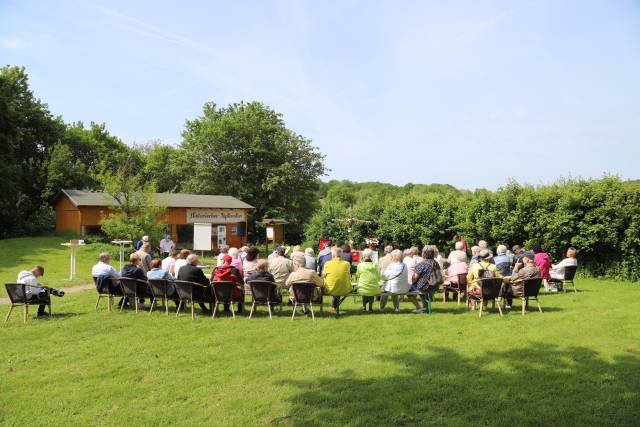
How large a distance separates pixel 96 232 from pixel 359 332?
24315mm

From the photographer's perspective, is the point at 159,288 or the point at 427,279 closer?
the point at 159,288

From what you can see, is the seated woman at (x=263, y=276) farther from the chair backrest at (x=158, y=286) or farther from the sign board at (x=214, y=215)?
the sign board at (x=214, y=215)

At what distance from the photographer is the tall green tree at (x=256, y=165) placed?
40.8 meters

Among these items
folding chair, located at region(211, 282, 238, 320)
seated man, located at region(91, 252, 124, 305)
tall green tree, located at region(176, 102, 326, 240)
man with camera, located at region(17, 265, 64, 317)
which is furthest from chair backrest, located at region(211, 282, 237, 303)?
tall green tree, located at region(176, 102, 326, 240)

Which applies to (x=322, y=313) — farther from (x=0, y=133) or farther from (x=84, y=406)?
Answer: (x=0, y=133)

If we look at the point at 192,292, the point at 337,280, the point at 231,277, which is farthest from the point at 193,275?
Result: the point at 337,280

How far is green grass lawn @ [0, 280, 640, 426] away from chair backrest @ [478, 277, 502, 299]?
0.42 metres

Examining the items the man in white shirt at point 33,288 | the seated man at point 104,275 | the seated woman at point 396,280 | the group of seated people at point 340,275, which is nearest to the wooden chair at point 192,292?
the group of seated people at point 340,275

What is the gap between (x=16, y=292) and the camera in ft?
29.3

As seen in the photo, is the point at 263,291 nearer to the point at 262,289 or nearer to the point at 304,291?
the point at 262,289

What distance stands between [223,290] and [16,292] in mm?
3827

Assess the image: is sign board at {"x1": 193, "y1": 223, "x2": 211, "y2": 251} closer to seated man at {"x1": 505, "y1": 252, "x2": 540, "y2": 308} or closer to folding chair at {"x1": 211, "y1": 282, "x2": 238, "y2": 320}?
folding chair at {"x1": 211, "y1": 282, "x2": 238, "y2": 320}

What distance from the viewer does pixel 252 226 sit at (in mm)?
40500

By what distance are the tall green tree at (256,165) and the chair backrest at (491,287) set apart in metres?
31.8
